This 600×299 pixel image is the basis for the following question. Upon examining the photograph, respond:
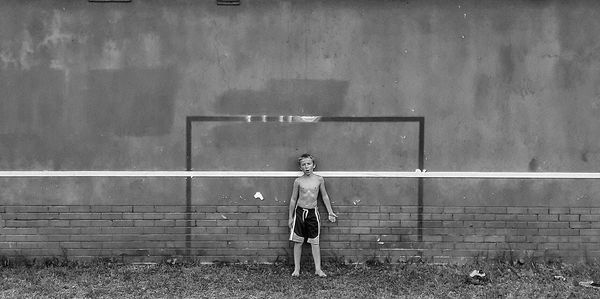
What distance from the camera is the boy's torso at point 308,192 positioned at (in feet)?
23.5

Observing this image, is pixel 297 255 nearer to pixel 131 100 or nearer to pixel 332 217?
pixel 332 217

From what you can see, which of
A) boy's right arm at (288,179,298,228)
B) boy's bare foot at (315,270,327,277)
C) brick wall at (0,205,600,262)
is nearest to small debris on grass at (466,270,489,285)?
brick wall at (0,205,600,262)

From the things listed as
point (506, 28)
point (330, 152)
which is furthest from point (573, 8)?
point (330, 152)

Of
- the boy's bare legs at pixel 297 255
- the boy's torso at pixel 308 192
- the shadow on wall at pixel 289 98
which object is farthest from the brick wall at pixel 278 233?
the shadow on wall at pixel 289 98

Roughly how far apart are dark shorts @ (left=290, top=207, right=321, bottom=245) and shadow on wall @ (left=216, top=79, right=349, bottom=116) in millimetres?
1205

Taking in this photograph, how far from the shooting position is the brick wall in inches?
291

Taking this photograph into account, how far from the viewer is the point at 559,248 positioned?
747cm

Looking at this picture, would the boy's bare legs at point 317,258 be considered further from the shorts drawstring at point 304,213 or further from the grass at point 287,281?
the shorts drawstring at point 304,213

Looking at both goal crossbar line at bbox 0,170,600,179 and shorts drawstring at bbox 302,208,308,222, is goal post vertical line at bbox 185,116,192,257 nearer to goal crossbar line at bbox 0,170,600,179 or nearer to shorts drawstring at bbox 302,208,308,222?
goal crossbar line at bbox 0,170,600,179

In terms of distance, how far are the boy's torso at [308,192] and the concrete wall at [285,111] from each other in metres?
0.28

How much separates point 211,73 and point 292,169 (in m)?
1.52

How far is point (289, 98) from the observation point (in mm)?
7305

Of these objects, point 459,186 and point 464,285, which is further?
point 459,186

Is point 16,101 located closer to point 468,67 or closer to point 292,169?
point 292,169
